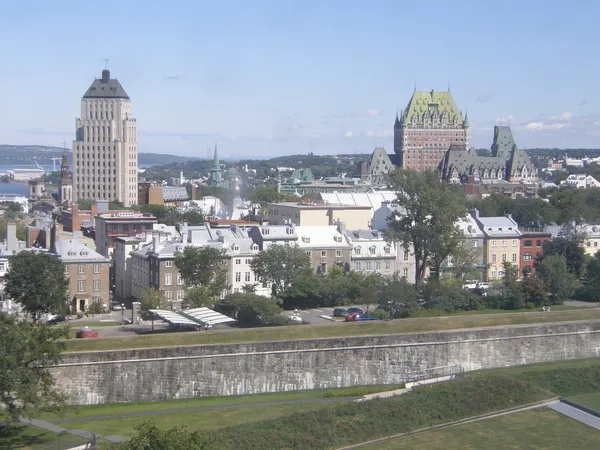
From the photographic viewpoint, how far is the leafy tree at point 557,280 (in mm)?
53844

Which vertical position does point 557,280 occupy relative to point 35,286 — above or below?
above

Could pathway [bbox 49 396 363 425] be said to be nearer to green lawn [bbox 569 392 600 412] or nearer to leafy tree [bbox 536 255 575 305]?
green lawn [bbox 569 392 600 412]

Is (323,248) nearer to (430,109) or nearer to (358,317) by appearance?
(358,317)

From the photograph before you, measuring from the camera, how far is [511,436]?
3078 cm

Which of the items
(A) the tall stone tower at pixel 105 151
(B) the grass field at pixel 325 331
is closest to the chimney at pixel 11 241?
(B) the grass field at pixel 325 331

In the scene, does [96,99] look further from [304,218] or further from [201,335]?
[201,335]

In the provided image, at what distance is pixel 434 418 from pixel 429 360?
6.35 meters

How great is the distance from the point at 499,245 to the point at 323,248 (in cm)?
1264

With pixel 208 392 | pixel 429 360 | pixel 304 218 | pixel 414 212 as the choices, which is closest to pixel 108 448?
pixel 208 392

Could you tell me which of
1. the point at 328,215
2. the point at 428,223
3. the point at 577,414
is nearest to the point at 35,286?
the point at 428,223

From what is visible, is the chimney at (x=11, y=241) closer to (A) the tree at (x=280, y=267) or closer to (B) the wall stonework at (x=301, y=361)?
(A) the tree at (x=280, y=267)

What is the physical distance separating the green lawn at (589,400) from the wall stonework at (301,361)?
4.97m

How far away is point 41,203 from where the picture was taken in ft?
435

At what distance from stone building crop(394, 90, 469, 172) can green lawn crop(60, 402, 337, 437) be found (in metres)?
158
